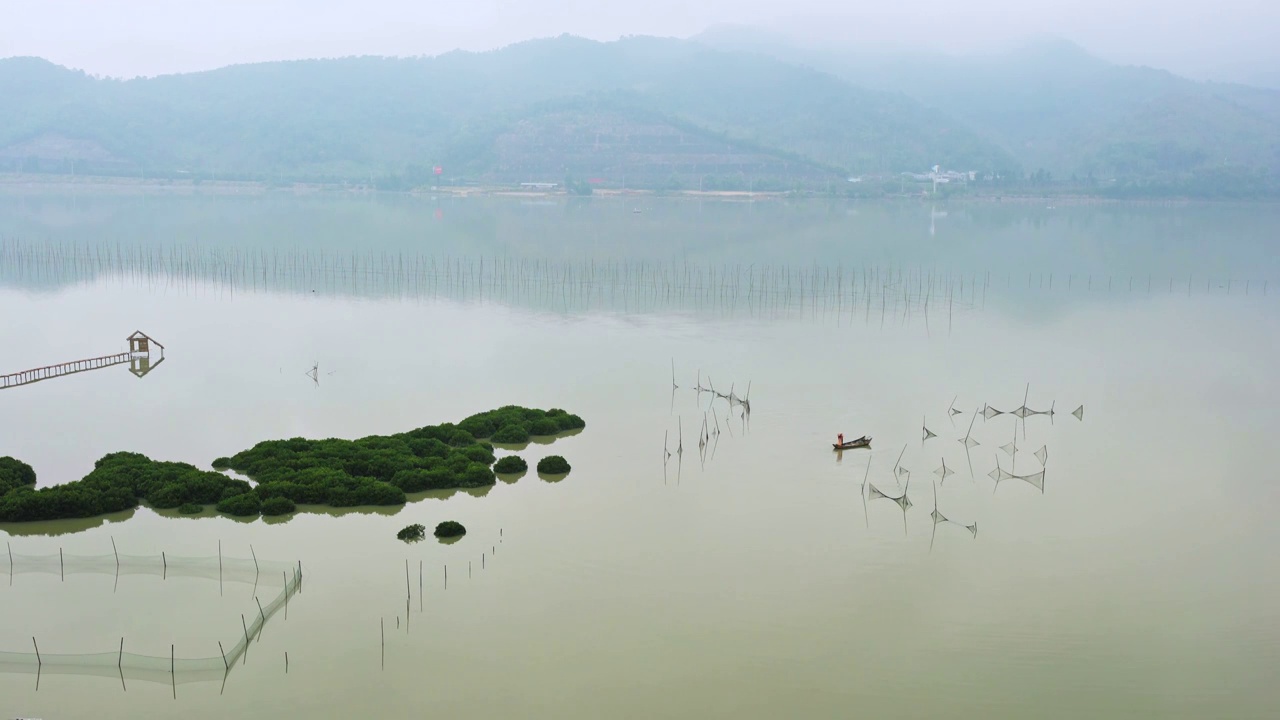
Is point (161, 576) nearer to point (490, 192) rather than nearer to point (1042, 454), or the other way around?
point (1042, 454)

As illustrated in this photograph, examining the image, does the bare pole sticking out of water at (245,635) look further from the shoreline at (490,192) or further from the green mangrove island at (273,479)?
the shoreline at (490,192)

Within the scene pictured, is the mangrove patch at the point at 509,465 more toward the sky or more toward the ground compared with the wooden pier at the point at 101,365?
more toward the ground

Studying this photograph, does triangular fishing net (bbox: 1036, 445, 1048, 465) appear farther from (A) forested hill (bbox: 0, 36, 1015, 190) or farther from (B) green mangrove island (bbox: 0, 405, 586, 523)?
(A) forested hill (bbox: 0, 36, 1015, 190)

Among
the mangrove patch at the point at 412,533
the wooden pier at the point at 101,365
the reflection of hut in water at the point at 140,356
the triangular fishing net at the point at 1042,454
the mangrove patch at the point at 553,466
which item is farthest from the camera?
the reflection of hut in water at the point at 140,356

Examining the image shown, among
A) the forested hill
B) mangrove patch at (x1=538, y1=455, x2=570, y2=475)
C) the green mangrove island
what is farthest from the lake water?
the forested hill

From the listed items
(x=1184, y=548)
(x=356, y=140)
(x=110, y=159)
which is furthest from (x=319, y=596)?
(x=356, y=140)

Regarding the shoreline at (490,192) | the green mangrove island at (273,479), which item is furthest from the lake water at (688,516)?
the shoreline at (490,192)

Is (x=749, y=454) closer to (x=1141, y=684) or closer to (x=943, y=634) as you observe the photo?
(x=943, y=634)

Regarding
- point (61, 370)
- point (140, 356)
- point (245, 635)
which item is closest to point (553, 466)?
point (245, 635)
